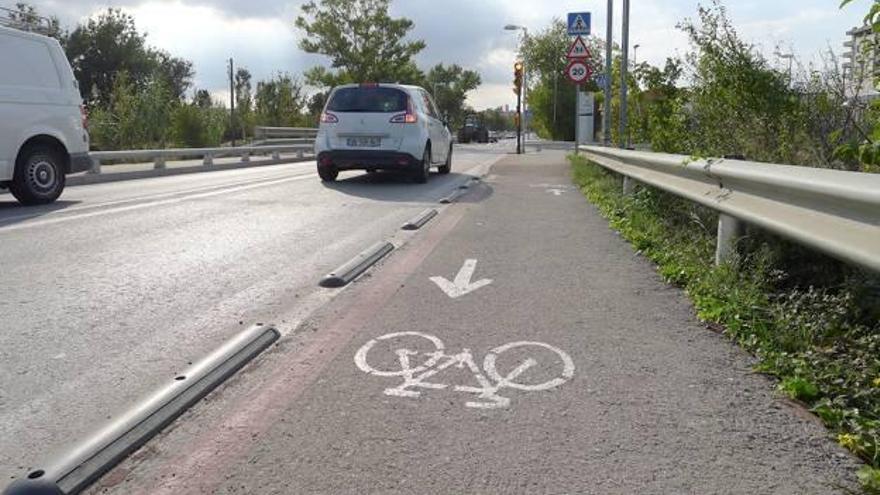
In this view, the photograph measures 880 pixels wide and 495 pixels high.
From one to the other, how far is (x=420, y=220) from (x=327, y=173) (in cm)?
587

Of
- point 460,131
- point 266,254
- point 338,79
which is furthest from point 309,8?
point 266,254

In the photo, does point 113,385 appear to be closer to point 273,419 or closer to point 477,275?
point 273,419

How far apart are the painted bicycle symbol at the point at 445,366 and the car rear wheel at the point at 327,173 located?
33.9 ft

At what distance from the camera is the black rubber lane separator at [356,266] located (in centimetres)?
545

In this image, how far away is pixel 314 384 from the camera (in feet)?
11.2

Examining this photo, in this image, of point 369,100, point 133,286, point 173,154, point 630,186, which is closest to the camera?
point 133,286

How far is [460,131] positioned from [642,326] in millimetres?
60602

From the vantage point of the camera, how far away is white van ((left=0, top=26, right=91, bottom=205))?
997 cm

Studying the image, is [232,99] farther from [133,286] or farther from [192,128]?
[133,286]

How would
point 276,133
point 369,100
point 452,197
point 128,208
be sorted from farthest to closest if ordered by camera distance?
1. point 276,133
2. point 369,100
3. point 452,197
4. point 128,208

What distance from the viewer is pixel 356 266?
235 inches

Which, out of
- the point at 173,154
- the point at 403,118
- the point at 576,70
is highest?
the point at 576,70

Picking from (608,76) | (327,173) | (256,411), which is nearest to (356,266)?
(256,411)

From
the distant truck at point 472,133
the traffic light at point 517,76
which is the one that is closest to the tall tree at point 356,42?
the distant truck at point 472,133
